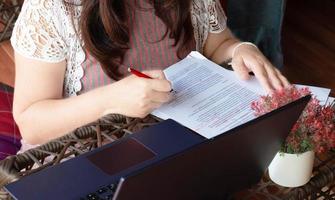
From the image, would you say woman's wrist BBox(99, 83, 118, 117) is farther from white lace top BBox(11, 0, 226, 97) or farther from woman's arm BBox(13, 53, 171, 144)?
white lace top BBox(11, 0, 226, 97)

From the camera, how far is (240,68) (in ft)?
3.28

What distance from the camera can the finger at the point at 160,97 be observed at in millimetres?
853

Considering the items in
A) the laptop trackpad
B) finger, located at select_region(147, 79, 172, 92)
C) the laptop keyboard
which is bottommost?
the laptop keyboard

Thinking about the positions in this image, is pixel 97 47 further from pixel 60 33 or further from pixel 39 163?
pixel 39 163

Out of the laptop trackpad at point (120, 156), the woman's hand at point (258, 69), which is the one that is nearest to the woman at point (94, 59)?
the woman's hand at point (258, 69)

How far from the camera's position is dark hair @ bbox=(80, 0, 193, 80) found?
993mm

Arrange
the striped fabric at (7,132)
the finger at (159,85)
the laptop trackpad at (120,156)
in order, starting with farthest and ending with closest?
the striped fabric at (7,132) < the finger at (159,85) < the laptop trackpad at (120,156)

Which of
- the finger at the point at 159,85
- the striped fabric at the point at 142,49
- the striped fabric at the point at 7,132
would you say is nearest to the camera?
the finger at the point at 159,85

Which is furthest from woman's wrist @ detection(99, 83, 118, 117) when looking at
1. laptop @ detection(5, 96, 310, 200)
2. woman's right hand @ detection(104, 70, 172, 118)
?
laptop @ detection(5, 96, 310, 200)

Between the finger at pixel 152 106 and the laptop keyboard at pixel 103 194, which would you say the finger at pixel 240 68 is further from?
the laptop keyboard at pixel 103 194

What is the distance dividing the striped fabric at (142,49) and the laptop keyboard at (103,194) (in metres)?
0.42

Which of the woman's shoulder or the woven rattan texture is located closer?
the woven rattan texture

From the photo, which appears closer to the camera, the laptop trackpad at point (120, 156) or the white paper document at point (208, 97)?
the laptop trackpad at point (120, 156)

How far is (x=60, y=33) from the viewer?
39.7 inches
